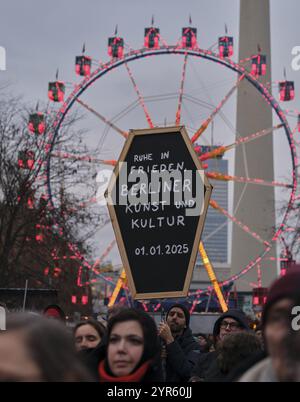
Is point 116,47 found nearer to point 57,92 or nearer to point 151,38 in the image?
point 151,38

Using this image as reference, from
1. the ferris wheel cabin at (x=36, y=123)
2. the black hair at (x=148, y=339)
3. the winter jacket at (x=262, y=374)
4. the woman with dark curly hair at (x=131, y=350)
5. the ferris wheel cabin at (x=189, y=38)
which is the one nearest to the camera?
the winter jacket at (x=262, y=374)

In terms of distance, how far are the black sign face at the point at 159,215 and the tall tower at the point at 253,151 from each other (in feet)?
142

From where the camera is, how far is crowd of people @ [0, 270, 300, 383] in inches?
87.2

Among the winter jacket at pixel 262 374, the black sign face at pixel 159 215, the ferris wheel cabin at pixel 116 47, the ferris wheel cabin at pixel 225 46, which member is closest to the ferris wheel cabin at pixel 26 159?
the ferris wheel cabin at pixel 116 47

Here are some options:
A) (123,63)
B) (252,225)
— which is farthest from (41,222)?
(252,225)

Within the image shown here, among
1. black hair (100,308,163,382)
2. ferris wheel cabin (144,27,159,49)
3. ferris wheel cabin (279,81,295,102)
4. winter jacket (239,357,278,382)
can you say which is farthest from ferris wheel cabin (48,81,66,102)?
winter jacket (239,357,278,382)

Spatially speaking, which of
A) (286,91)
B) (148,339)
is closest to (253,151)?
(286,91)

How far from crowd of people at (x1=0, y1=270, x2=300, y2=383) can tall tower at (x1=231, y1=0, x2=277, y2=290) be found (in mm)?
47363

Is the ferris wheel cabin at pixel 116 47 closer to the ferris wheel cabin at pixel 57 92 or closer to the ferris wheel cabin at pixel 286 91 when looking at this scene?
the ferris wheel cabin at pixel 57 92

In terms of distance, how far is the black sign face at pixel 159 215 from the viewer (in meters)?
8.96

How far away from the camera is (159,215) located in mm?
9062

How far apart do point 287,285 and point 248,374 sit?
327mm

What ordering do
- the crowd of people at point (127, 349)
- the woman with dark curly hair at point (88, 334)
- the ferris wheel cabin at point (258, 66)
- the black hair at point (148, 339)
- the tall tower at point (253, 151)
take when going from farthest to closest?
1. the tall tower at point (253, 151)
2. the ferris wheel cabin at point (258, 66)
3. the woman with dark curly hair at point (88, 334)
4. the black hair at point (148, 339)
5. the crowd of people at point (127, 349)

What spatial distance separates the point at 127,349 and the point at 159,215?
475 centimetres
